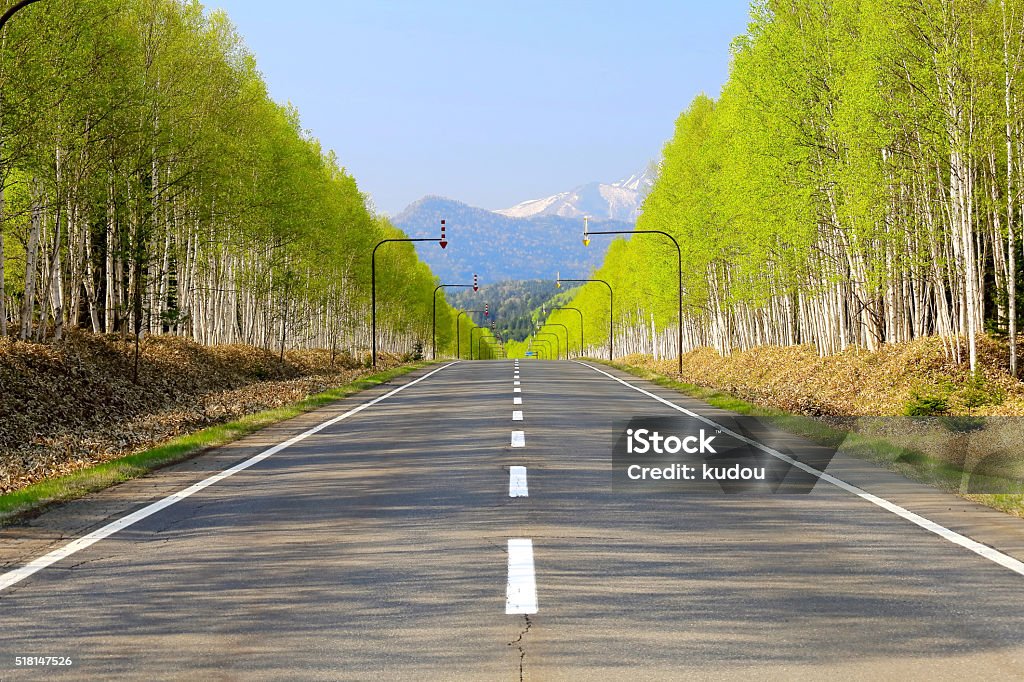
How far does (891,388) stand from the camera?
25547mm

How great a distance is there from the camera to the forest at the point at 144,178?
2380 centimetres

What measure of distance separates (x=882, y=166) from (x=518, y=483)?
19.5 m

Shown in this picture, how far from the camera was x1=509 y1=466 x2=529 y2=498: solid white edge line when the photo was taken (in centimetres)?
1020

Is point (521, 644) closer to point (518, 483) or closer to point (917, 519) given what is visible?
point (917, 519)

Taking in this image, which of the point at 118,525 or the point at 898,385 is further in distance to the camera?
the point at 898,385

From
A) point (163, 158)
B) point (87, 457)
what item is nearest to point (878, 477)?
point (87, 457)

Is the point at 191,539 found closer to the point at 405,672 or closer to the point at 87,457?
the point at 405,672

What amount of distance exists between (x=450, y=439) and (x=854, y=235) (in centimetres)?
1661

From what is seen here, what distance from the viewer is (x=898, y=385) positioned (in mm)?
25547

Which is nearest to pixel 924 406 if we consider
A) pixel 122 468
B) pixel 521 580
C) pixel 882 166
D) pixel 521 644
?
pixel 882 166

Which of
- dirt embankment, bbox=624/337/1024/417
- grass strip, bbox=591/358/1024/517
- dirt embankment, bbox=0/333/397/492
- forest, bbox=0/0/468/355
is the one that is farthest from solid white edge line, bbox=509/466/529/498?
forest, bbox=0/0/468/355

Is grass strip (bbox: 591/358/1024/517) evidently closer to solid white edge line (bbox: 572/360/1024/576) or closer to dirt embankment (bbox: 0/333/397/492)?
solid white edge line (bbox: 572/360/1024/576)

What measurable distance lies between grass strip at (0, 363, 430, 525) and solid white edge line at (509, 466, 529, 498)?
422 cm

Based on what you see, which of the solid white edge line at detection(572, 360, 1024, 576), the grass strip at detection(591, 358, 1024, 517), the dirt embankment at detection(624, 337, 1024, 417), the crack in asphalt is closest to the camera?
the crack in asphalt
